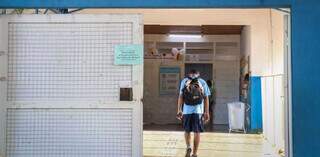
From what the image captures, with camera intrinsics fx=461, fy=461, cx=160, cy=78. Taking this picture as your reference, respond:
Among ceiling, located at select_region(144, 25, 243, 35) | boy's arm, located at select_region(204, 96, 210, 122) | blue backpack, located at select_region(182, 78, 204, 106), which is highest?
ceiling, located at select_region(144, 25, 243, 35)

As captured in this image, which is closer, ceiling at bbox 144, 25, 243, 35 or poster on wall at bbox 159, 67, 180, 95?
ceiling at bbox 144, 25, 243, 35

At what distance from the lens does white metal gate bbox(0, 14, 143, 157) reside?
4.76m

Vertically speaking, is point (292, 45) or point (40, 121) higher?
point (292, 45)

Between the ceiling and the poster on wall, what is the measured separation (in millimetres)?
1338

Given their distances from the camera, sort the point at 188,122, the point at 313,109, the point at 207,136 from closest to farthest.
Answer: the point at 313,109, the point at 188,122, the point at 207,136

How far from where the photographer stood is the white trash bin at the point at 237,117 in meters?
11.9

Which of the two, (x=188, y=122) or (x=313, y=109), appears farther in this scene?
(x=188, y=122)

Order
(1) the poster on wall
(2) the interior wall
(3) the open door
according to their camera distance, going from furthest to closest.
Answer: (1) the poster on wall
(2) the interior wall
(3) the open door

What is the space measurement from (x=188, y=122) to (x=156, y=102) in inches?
329

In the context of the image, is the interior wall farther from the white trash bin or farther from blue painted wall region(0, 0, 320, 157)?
blue painted wall region(0, 0, 320, 157)

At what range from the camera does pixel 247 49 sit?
12.5 meters

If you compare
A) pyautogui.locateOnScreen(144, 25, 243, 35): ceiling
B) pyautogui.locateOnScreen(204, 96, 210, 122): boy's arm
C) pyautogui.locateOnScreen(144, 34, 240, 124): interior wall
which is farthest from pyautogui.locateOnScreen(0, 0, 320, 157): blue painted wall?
pyautogui.locateOnScreen(144, 34, 240, 124): interior wall

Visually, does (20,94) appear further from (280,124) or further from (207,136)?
(207,136)

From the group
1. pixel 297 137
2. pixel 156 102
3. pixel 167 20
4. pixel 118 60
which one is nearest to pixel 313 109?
pixel 297 137
